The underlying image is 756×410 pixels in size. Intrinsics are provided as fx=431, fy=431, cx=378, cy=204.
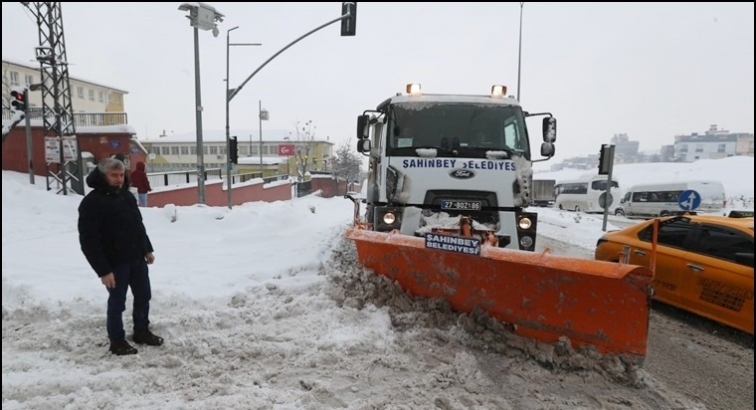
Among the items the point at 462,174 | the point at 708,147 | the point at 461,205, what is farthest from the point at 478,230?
the point at 708,147

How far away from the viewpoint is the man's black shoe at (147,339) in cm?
398

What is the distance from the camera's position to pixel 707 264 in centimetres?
512

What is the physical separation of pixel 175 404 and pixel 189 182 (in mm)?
16360

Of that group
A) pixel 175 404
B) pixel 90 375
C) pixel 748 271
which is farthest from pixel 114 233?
pixel 748 271

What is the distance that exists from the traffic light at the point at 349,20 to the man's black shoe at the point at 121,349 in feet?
32.3

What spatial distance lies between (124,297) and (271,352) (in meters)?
1.39

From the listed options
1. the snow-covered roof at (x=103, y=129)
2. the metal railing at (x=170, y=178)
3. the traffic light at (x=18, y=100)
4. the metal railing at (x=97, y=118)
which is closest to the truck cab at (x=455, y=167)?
the metal railing at (x=170, y=178)

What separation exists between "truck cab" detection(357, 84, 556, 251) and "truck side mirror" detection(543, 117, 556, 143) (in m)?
0.43

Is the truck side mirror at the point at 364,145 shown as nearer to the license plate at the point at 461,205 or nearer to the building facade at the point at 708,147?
the license plate at the point at 461,205

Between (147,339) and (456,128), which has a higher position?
(456,128)

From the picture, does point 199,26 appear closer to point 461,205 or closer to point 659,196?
point 461,205

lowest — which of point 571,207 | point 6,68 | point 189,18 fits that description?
point 571,207

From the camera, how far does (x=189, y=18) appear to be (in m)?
11.1

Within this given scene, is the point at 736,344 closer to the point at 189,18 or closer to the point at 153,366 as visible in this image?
the point at 153,366
